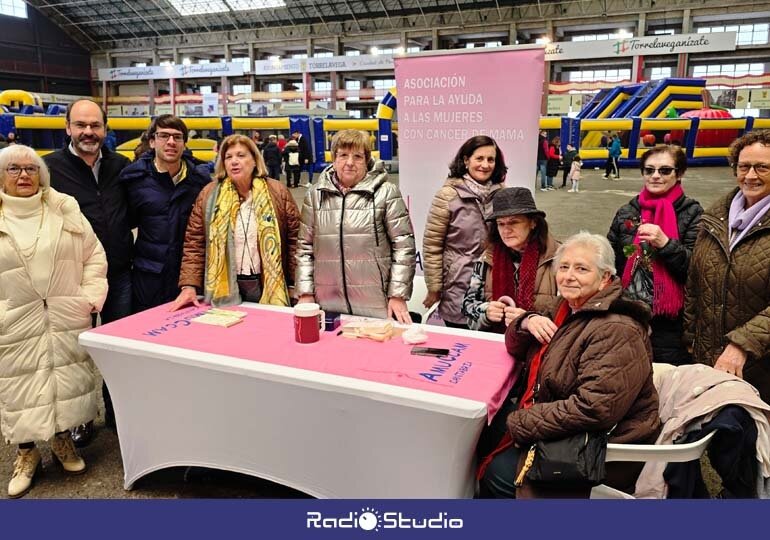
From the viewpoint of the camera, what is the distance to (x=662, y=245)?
210 centimetres

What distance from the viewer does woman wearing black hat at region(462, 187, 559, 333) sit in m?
1.92

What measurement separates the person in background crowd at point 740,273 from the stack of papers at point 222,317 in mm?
1680

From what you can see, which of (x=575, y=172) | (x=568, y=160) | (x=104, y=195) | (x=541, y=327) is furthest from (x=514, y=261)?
(x=568, y=160)

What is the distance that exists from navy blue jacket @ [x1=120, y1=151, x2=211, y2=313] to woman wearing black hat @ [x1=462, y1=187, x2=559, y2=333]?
132 centimetres

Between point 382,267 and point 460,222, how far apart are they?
16.4 inches

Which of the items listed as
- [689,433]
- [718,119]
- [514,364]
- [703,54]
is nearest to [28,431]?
Answer: [514,364]

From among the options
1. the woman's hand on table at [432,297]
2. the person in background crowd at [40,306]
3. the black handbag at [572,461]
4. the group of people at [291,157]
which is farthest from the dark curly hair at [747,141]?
the group of people at [291,157]

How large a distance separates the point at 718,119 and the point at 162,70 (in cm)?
2529

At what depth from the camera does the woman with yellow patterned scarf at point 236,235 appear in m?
2.32

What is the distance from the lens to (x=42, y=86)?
30.0 m

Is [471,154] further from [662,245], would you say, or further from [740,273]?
[740,273]

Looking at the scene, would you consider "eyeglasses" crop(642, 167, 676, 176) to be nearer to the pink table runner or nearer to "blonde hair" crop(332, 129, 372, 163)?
the pink table runner

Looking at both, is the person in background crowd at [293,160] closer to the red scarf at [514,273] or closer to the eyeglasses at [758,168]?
the red scarf at [514,273]

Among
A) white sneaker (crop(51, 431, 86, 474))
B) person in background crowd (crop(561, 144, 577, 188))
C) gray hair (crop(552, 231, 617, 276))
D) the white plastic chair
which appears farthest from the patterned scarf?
person in background crowd (crop(561, 144, 577, 188))
